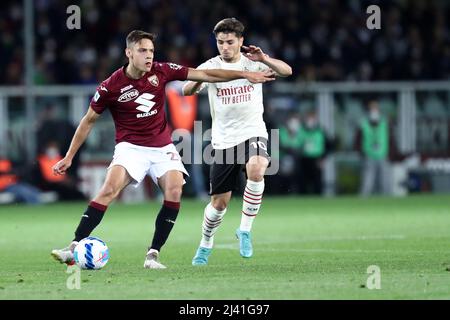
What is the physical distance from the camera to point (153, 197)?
2552 centimetres

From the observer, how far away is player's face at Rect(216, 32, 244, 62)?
11820 millimetres

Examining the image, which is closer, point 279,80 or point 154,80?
point 154,80

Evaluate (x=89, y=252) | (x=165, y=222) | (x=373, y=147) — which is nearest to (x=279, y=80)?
(x=373, y=147)

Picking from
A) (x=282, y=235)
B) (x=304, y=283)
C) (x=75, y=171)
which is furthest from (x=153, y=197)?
(x=304, y=283)

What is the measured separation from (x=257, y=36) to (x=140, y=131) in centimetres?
1759

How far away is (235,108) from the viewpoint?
1211cm

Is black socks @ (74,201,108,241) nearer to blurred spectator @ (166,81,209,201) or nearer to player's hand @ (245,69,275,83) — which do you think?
player's hand @ (245,69,275,83)

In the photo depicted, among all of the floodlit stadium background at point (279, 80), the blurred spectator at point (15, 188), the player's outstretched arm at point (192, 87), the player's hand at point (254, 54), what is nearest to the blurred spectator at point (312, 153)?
the floodlit stadium background at point (279, 80)

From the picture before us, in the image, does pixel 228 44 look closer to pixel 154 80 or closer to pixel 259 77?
pixel 259 77

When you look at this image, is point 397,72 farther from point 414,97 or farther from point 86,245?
point 86,245

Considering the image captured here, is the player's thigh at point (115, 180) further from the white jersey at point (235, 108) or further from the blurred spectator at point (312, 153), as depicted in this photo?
the blurred spectator at point (312, 153)

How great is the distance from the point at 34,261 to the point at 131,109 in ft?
6.64

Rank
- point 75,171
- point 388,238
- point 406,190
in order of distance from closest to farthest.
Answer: point 388,238, point 75,171, point 406,190
